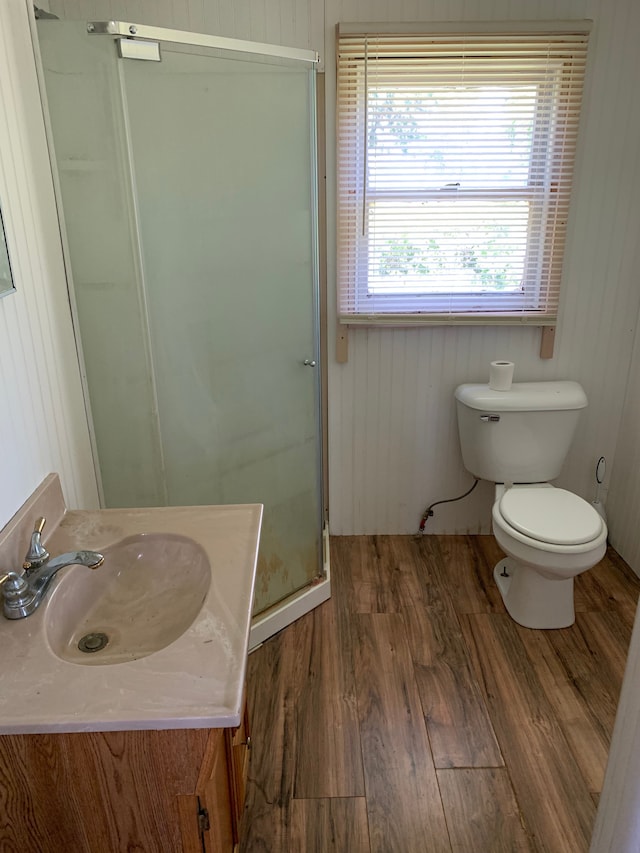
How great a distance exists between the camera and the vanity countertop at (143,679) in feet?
3.13

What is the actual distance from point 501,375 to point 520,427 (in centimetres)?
23

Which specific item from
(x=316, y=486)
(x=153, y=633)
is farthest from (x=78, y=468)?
(x=316, y=486)

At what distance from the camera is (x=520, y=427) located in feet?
8.31

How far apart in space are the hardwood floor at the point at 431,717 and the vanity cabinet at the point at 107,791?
0.67 meters

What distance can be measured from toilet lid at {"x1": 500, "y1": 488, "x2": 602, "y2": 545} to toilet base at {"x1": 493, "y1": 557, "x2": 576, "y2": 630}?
184mm

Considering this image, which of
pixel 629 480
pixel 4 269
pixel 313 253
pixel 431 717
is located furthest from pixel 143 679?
pixel 629 480

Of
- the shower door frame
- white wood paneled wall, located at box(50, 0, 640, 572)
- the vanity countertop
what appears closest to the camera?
the vanity countertop

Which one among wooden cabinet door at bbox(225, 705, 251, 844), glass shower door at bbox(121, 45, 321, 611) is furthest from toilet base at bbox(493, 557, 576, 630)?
wooden cabinet door at bbox(225, 705, 251, 844)

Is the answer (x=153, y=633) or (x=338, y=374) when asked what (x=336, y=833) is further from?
(x=338, y=374)

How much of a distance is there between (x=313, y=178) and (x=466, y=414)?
1.12 metres

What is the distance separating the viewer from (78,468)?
1.77 m

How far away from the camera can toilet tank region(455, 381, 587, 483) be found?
2516mm

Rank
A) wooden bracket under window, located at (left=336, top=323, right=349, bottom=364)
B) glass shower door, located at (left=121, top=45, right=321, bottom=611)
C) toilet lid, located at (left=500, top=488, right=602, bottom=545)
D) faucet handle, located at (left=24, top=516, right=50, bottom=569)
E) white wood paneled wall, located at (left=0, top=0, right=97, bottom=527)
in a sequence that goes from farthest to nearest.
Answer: wooden bracket under window, located at (left=336, top=323, right=349, bottom=364), toilet lid, located at (left=500, top=488, right=602, bottom=545), glass shower door, located at (left=121, top=45, right=321, bottom=611), white wood paneled wall, located at (left=0, top=0, right=97, bottom=527), faucet handle, located at (left=24, top=516, right=50, bottom=569)

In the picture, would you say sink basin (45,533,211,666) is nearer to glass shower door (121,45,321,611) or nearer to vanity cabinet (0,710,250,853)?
vanity cabinet (0,710,250,853)
